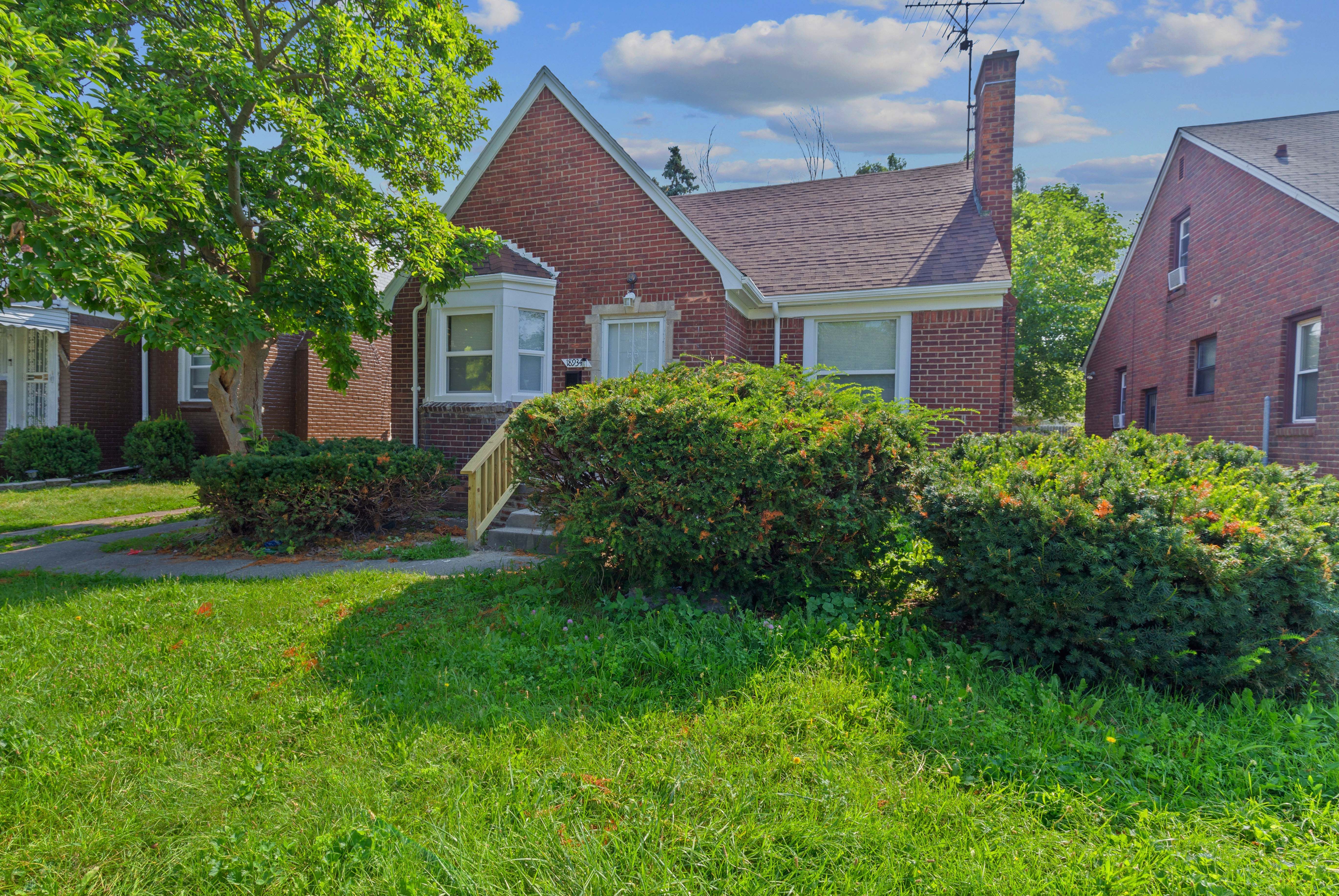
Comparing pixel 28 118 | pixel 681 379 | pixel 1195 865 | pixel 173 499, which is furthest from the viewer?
pixel 173 499

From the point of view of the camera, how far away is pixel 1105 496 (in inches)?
153

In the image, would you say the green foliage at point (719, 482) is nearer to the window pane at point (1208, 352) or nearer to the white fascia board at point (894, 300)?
the white fascia board at point (894, 300)

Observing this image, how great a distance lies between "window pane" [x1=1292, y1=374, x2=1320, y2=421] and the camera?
1083 centimetres

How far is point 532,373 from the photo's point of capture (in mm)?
10680

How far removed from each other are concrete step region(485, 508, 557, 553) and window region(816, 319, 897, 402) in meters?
4.90

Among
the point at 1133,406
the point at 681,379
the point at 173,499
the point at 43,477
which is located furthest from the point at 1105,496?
the point at 43,477

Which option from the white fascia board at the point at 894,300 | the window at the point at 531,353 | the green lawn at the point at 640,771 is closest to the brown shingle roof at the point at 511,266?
the window at the point at 531,353

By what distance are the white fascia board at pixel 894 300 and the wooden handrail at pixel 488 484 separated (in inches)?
175

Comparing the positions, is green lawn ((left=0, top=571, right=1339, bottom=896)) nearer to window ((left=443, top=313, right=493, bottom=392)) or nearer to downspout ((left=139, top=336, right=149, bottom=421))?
window ((left=443, top=313, right=493, bottom=392))

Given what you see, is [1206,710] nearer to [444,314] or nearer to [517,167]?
[444,314]

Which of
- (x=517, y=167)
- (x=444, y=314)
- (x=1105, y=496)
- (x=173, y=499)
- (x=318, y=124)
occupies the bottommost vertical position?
(x=173, y=499)

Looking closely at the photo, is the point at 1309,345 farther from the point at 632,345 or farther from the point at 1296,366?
A: the point at 632,345

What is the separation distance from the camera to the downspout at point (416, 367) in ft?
35.5

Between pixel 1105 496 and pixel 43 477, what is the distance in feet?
58.9
